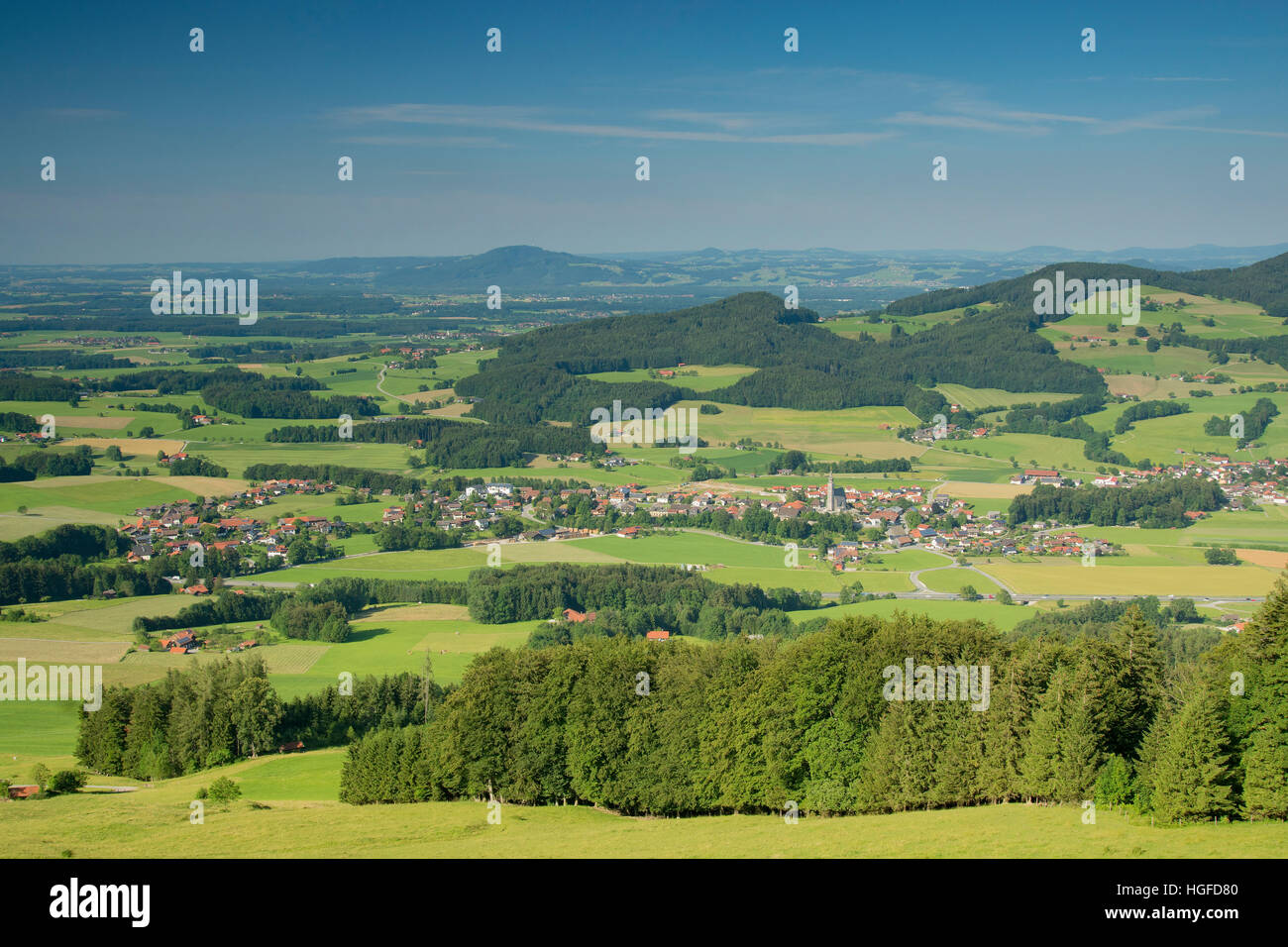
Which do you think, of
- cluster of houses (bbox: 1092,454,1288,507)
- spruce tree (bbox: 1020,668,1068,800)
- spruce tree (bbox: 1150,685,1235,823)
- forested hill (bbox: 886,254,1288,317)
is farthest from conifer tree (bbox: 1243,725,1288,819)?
forested hill (bbox: 886,254,1288,317)

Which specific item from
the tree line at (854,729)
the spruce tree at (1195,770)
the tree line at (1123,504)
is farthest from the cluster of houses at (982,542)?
the spruce tree at (1195,770)

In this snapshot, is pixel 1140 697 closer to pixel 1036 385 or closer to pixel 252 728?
pixel 252 728

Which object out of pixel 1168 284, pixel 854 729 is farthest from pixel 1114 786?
pixel 1168 284

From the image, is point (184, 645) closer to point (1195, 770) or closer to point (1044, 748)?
point (1044, 748)

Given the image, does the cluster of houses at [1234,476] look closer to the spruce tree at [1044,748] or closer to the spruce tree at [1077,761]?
the spruce tree at [1044,748]

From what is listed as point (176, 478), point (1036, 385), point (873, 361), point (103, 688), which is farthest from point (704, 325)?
point (103, 688)
